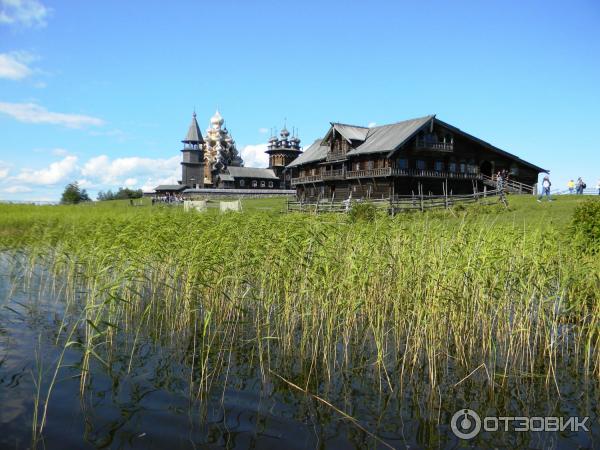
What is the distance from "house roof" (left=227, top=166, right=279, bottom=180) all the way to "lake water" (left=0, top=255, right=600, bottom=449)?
66.1 meters

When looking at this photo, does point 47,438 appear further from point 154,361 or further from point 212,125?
point 212,125

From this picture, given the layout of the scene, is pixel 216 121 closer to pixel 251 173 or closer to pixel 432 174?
pixel 251 173

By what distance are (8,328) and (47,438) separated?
3.85 m

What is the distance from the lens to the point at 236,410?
5.09 meters

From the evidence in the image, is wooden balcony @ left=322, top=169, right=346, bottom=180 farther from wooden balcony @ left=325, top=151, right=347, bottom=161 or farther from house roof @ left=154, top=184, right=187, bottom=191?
house roof @ left=154, top=184, right=187, bottom=191

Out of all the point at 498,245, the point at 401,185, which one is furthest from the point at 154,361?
the point at 401,185

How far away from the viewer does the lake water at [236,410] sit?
455cm

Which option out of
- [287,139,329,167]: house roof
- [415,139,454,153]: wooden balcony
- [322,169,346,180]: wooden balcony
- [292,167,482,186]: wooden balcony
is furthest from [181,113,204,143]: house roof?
[415,139,454,153]: wooden balcony

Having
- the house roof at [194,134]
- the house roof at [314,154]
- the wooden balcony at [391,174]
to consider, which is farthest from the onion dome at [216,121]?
the wooden balcony at [391,174]

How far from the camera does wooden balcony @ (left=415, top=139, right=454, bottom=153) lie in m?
38.2

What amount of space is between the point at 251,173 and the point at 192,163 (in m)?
12.7

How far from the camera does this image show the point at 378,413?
201 inches

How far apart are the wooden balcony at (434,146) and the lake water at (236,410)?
34011 millimetres

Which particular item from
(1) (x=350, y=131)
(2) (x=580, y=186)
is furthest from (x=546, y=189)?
(1) (x=350, y=131)
